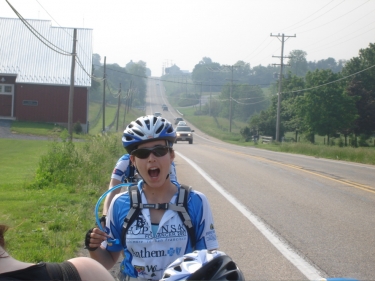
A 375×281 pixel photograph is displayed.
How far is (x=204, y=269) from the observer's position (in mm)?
2324

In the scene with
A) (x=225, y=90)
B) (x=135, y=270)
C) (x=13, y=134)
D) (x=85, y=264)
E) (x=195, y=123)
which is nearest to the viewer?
(x=85, y=264)

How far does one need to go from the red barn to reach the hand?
160 feet

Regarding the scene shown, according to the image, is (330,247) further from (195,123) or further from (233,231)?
(195,123)

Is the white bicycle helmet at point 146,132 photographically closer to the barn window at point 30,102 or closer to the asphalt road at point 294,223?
the asphalt road at point 294,223

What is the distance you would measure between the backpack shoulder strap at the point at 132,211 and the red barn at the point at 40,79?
4882 cm

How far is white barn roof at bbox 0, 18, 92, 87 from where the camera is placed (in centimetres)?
5241

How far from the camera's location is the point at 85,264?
274 centimetres

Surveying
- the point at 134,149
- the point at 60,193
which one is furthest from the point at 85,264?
the point at 60,193

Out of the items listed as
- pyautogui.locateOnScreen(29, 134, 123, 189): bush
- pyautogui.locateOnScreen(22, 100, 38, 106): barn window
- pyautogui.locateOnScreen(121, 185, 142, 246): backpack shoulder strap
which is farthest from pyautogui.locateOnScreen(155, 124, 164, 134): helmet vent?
pyautogui.locateOnScreen(22, 100, 38, 106): barn window

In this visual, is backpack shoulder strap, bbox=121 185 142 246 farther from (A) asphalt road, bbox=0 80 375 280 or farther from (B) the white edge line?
(A) asphalt road, bbox=0 80 375 280

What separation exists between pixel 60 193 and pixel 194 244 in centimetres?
1044

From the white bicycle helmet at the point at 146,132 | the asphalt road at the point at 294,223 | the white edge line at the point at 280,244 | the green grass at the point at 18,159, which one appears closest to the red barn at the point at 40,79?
the green grass at the point at 18,159

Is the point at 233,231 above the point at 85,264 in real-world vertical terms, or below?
below

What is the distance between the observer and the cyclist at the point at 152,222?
334cm
